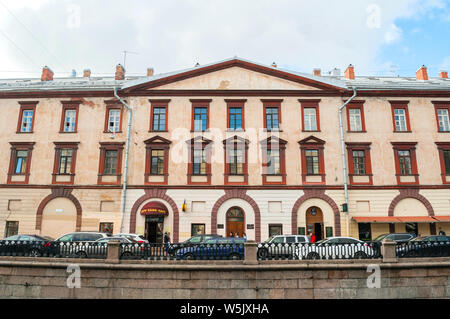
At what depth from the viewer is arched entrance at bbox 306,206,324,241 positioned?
25.3m

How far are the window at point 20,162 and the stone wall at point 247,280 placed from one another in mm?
16219

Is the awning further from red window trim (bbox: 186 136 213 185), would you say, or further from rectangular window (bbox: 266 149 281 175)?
rectangular window (bbox: 266 149 281 175)

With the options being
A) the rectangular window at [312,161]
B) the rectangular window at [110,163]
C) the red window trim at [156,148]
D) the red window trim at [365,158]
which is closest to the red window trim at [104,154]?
the rectangular window at [110,163]

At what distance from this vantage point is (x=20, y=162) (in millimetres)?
26688

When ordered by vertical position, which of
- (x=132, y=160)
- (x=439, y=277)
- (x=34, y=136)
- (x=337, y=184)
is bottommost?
(x=439, y=277)

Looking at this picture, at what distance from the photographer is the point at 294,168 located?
25875 mm

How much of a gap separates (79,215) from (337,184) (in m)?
19.4

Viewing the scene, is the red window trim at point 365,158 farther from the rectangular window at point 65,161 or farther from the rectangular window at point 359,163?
the rectangular window at point 65,161

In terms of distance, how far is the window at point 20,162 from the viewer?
86.1 feet

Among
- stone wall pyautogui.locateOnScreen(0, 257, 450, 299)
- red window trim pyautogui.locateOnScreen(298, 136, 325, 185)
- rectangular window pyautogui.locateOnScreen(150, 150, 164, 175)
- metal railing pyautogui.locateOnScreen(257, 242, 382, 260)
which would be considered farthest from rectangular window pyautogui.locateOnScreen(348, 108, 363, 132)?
stone wall pyautogui.locateOnScreen(0, 257, 450, 299)

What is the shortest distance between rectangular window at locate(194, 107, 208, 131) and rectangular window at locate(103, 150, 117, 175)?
6.65m
